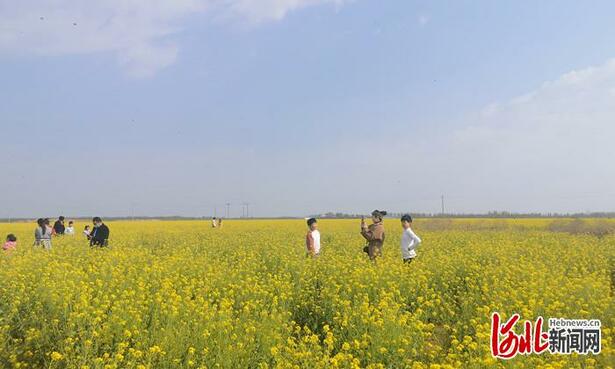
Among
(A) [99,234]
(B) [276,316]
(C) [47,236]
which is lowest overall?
(B) [276,316]

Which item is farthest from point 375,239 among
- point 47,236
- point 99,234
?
point 47,236

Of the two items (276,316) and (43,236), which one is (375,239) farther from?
(43,236)

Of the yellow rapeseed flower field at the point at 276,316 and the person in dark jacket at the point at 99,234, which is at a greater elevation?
the person in dark jacket at the point at 99,234

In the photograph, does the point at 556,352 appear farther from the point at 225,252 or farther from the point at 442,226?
the point at 442,226

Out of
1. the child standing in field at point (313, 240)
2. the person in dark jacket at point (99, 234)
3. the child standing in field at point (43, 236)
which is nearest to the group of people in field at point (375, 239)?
the child standing in field at point (313, 240)

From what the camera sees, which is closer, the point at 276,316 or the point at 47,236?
the point at 276,316

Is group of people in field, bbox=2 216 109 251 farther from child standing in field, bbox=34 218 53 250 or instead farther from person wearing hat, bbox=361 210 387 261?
person wearing hat, bbox=361 210 387 261

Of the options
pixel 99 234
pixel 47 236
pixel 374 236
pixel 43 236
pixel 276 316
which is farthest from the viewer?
pixel 47 236

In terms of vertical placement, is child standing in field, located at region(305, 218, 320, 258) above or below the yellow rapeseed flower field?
above

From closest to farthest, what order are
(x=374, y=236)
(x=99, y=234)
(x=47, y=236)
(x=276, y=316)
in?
(x=276, y=316), (x=374, y=236), (x=99, y=234), (x=47, y=236)

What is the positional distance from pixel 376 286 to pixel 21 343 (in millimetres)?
5339

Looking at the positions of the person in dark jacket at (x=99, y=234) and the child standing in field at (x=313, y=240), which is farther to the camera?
the person in dark jacket at (x=99, y=234)

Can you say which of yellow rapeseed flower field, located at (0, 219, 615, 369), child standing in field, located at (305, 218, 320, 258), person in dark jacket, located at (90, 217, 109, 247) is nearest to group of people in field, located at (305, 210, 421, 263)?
child standing in field, located at (305, 218, 320, 258)

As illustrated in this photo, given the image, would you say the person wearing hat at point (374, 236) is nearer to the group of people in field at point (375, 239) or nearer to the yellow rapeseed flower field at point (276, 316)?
the group of people in field at point (375, 239)
